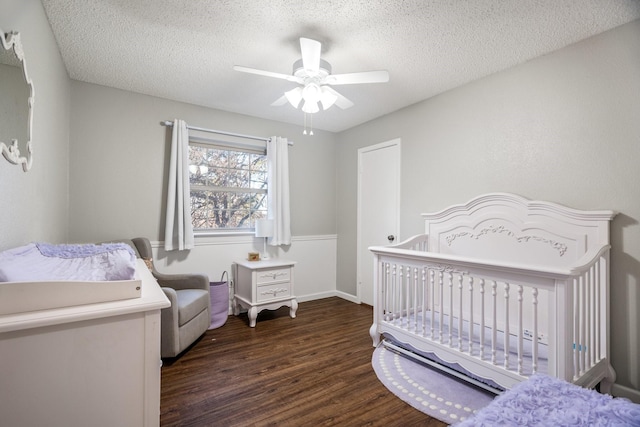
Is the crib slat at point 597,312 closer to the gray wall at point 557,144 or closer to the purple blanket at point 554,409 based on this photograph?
the gray wall at point 557,144

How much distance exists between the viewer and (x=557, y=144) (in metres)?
2.15

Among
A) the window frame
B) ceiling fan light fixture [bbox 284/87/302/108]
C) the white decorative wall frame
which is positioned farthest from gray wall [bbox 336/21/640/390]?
the white decorative wall frame

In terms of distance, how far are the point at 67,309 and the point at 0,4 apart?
1199 mm

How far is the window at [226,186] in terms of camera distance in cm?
336

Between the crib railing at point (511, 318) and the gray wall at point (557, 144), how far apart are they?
0.19 metres

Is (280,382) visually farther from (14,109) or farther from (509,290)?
(14,109)

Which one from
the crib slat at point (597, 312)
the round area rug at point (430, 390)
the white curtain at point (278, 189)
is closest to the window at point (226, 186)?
the white curtain at point (278, 189)

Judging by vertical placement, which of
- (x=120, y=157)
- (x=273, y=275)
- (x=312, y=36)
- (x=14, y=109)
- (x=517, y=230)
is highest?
(x=312, y=36)

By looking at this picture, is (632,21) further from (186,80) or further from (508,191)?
(186,80)

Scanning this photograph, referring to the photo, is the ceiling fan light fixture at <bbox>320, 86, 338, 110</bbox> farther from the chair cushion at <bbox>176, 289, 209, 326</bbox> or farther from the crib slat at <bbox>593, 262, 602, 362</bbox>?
the crib slat at <bbox>593, 262, 602, 362</bbox>

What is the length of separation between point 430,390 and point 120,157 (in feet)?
10.7

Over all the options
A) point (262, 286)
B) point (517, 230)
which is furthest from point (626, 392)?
point (262, 286)

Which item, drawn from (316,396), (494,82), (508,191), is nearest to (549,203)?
(508,191)

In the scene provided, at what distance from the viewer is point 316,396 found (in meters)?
1.84
